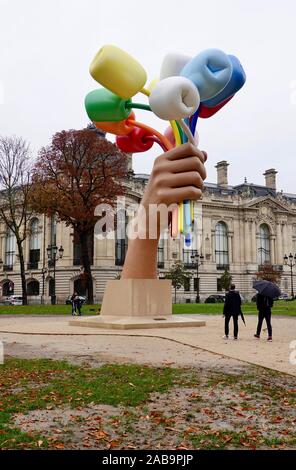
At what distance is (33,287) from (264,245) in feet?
114

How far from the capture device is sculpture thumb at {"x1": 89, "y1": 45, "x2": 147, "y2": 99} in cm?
1375

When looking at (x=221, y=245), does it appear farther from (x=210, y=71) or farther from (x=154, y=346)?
(x=154, y=346)

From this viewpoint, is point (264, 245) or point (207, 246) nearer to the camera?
point (207, 246)

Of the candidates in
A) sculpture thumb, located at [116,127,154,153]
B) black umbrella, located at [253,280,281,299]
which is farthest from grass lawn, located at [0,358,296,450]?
sculpture thumb, located at [116,127,154,153]

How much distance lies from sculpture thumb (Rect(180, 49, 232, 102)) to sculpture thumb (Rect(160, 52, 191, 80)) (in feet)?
2.75

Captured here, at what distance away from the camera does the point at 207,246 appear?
66125 millimetres

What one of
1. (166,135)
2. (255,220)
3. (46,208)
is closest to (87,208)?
(46,208)

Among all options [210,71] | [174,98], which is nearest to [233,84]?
[210,71]

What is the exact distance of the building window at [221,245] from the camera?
67.6m

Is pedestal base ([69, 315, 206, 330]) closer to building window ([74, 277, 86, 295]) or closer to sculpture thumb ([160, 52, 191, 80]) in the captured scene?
sculpture thumb ([160, 52, 191, 80])

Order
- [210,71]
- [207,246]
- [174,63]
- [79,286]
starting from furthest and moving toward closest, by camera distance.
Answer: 1. [207,246]
2. [79,286]
3. [174,63]
4. [210,71]

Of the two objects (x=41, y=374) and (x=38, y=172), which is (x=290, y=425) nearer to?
(x=41, y=374)

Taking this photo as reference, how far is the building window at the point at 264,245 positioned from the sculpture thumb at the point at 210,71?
57.4m

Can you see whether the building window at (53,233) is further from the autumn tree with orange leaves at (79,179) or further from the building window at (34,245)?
the autumn tree with orange leaves at (79,179)
